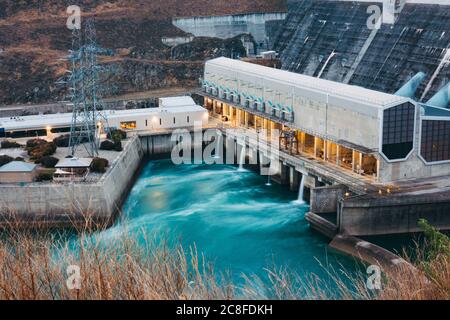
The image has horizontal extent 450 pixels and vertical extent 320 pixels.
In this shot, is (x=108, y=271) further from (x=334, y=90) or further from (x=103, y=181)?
(x=334, y=90)

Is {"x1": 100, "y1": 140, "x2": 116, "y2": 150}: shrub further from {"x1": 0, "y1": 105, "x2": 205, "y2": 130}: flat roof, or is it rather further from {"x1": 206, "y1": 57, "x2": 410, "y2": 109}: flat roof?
{"x1": 206, "y1": 57, "x2": 410, "y2": 109}: flat roof

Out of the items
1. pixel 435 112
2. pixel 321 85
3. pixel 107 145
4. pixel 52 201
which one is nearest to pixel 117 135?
pixel 107 145

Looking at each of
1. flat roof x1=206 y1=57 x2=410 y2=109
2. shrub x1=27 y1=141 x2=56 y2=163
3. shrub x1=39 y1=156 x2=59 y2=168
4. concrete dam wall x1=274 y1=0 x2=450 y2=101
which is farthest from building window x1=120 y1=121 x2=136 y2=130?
concrete dam wall x1=274 y1=0 x2=450 y2=101

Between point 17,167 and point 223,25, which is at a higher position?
point 223,25

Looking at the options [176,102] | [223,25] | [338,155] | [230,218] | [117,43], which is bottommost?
[230,218]

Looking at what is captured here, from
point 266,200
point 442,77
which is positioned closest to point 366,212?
point 266,200

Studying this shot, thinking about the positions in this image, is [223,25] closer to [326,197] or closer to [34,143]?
[34,143]

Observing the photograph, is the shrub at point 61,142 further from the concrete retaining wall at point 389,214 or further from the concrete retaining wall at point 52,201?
the concrete retaining wall at point 389,214

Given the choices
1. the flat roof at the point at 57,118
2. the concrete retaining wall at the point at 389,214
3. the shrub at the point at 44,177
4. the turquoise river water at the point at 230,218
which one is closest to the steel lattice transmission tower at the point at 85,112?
the flat roof at the point at 57,118
